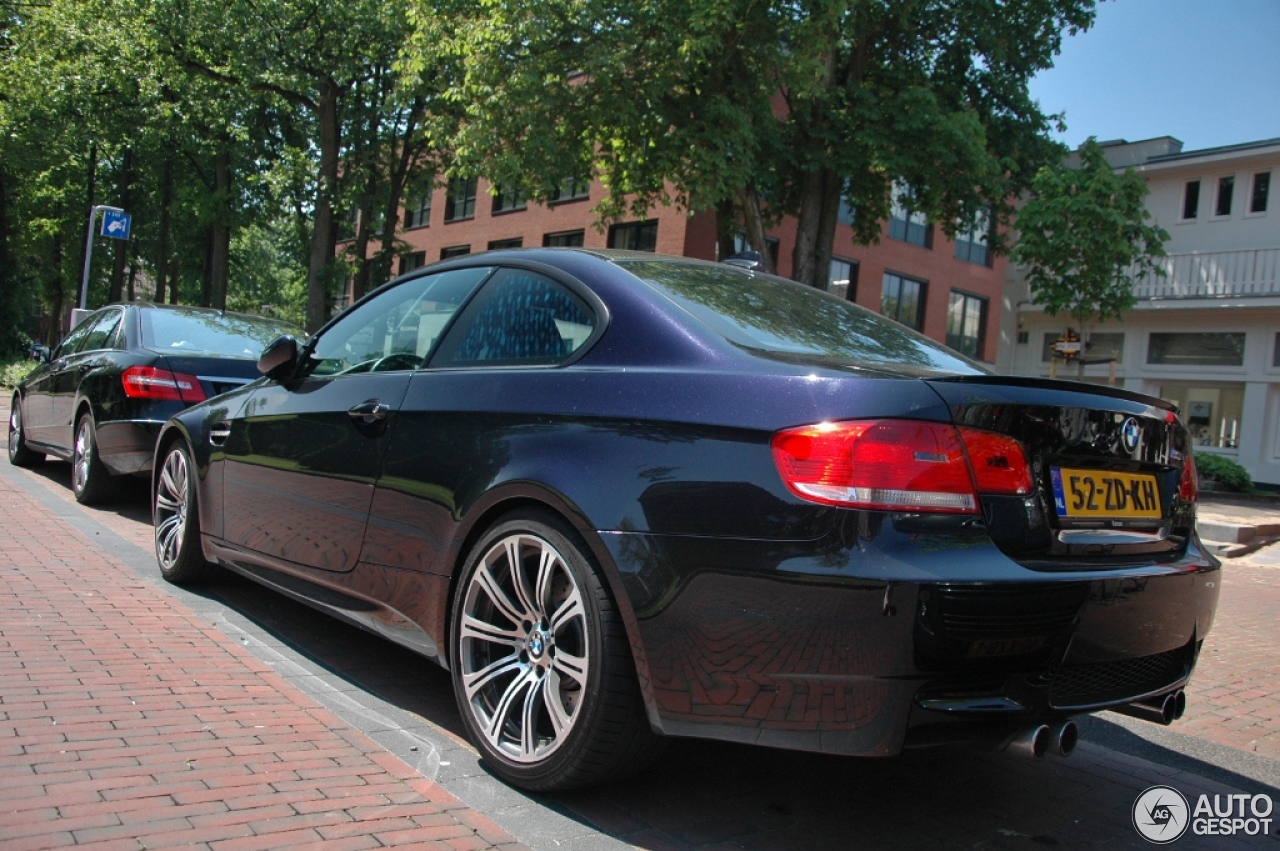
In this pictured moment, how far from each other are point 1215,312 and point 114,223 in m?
28.0

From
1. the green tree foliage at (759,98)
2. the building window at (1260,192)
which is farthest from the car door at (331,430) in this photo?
the building window at (1260,192)

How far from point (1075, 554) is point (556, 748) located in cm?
143

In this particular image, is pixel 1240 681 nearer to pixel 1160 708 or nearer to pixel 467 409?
pixel 1160 708

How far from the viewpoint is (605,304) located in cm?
319

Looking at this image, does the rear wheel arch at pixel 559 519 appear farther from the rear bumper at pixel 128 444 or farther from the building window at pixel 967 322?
the building window at pixel 967 322

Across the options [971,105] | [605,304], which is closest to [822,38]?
[971,105]

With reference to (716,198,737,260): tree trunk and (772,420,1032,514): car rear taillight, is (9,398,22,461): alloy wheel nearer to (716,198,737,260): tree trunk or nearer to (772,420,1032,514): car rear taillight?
(772,420,1032,514): car rear taillight

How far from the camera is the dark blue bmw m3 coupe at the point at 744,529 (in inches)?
93.2

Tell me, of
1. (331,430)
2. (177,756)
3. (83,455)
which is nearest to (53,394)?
(83,455)

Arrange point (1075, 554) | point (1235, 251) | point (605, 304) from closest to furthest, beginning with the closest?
point (1075, 554), point (605, 304), point (1235, 251)

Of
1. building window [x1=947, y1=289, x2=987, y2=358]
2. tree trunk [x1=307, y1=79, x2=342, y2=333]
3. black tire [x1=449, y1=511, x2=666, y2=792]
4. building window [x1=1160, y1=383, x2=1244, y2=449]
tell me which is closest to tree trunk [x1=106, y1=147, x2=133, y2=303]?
tree trunk [x1=307, y1=79, x2=342, y2=333]

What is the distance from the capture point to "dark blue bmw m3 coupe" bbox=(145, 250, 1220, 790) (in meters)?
2.37

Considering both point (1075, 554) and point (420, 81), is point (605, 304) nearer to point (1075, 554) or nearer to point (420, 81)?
point (1075, 554)

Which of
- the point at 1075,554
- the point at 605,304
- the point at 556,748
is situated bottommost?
the point at 556,748
